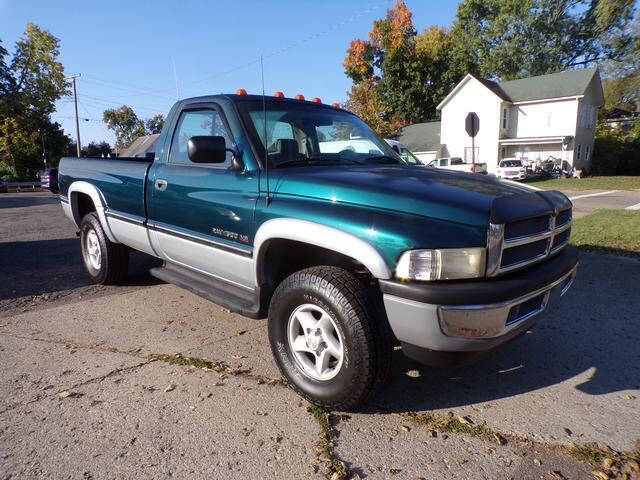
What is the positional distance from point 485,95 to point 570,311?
35.4 metres

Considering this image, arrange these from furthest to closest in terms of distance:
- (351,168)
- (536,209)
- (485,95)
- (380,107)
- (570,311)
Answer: (380,107), (485,95), (570,311), (351,168), (536,209)

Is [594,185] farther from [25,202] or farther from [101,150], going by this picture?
[25,202]

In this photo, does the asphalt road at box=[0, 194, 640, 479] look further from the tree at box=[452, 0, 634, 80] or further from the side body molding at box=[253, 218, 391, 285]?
the tree at box=[452, 0, 634, 80]

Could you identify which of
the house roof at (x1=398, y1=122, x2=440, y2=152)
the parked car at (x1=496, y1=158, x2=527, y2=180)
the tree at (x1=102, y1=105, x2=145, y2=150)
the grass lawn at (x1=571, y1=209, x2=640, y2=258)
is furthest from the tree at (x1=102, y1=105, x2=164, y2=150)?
the grass lawn at (x1=571, y1=209, x2=640, y2=258)

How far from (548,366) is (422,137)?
39.9 m

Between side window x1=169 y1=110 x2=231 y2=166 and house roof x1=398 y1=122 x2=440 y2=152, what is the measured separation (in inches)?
1463

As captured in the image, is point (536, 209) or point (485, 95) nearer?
point (536, 209)

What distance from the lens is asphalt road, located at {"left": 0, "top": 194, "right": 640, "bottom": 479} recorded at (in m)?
2.25

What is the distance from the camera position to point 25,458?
2273mm

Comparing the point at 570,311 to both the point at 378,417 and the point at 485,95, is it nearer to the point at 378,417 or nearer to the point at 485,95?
the point at 378,417

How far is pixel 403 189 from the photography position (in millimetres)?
2520

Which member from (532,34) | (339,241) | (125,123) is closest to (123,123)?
(125,123)

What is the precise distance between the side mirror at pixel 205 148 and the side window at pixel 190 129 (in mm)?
554

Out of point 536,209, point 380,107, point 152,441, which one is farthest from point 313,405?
point 380,107
